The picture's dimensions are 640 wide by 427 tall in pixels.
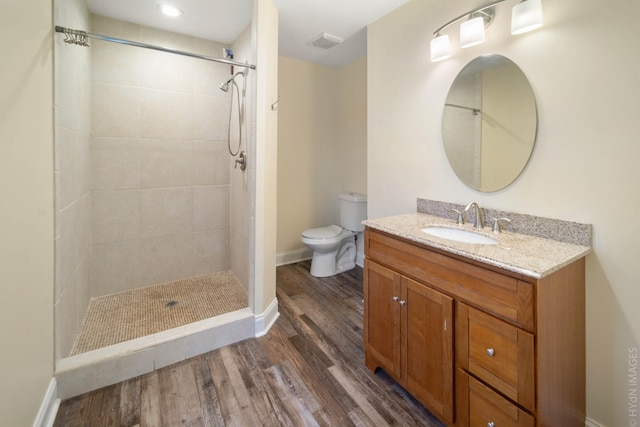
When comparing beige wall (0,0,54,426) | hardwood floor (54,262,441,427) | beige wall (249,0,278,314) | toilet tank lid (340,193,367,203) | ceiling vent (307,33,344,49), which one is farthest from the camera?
toilet tank lid (340,193,367,203)

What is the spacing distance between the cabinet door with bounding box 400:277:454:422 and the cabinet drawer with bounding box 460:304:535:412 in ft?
0.29

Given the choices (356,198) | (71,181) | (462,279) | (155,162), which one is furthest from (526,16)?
(155,162)

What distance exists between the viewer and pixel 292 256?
3500 mm

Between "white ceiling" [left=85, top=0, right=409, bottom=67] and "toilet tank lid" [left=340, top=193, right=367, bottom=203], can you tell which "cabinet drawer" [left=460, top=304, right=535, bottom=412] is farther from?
"white ceiling" [left=85, top=0, right=409, bottom=67]

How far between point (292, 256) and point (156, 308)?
5.20ft

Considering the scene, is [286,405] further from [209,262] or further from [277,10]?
[277,10]

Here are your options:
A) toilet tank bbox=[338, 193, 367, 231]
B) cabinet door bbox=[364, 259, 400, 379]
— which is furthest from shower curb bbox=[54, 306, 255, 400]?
toilet tank bbox=[338, 193, 367, 231]

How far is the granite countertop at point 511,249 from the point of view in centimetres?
103

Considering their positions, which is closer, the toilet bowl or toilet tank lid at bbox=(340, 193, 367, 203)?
the toilet bowl

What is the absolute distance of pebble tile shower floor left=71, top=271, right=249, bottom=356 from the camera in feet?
6.04

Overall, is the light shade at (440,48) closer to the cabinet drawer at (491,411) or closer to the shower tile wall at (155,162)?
the cabinet drawer at (491,411)

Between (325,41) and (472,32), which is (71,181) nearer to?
(325,41)

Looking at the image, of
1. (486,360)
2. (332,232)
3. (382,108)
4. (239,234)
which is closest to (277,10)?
(382,108)

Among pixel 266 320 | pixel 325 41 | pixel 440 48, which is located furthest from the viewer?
pixel 325 41
